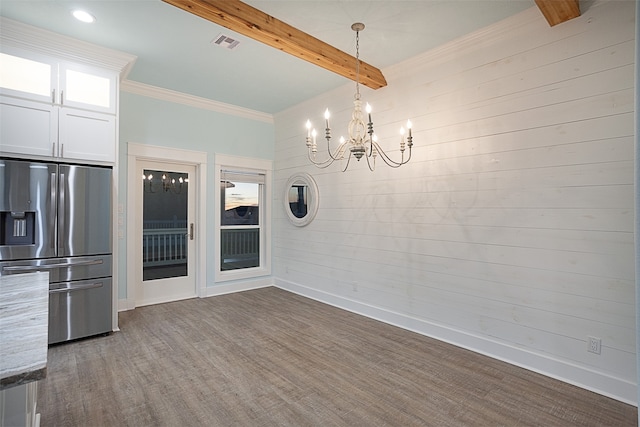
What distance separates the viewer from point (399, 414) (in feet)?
6.94

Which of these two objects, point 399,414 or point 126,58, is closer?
point 399,414

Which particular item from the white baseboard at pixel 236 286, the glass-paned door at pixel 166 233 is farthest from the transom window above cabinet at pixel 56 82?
the white baseboard at pixel 236 286

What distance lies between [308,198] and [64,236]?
9.78ft

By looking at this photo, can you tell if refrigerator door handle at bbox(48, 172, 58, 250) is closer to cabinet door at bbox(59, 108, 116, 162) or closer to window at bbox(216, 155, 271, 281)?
cabinet door at bbox(59, 108, 116, 162)

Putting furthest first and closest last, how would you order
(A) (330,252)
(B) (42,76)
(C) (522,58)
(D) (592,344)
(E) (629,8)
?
(A) (330,252)
(B) (42,76)
(C) (522,58)
(D) (592,344)
(E) (629,8)

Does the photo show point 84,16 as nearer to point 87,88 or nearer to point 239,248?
point 87,88

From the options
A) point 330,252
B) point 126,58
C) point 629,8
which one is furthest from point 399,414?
point 126,58

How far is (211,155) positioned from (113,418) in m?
3.65

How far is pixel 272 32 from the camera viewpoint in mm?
2783

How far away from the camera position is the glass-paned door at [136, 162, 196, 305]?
451 cm

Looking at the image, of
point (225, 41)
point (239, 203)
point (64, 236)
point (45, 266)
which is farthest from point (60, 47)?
point (239, 203)

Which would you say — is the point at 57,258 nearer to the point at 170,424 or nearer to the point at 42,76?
the point at 42,76

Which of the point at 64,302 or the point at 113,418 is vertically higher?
the point at 64,302

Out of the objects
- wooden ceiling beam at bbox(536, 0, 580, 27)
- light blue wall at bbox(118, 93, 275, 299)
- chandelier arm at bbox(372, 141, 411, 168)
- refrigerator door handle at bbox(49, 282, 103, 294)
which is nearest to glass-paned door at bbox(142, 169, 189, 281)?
light blue wall at bbox(118, 93, 275, 299)
